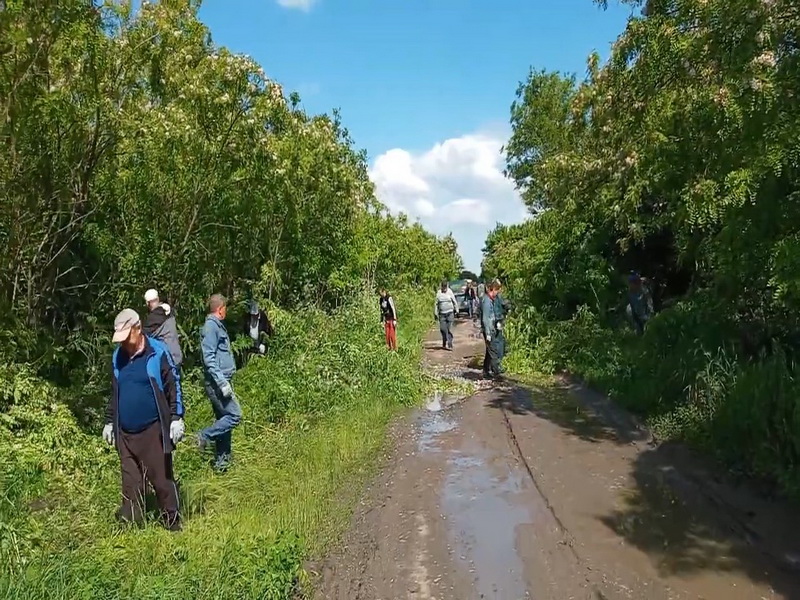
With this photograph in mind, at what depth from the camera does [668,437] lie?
27.8 feet

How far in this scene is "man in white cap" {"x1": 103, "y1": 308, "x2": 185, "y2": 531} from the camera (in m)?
5.48

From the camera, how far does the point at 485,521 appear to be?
20.7ft

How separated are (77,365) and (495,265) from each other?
75.0ft

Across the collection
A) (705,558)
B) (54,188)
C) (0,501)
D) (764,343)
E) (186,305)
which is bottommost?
(705,558)

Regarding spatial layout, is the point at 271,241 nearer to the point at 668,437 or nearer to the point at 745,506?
the point at 668,437

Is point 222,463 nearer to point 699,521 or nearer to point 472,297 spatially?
point 699,521

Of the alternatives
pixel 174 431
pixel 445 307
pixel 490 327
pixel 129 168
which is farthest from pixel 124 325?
pixel 445 307

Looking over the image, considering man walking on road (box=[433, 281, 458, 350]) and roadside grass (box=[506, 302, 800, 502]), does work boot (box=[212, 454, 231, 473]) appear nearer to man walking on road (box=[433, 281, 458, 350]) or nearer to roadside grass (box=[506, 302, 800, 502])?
roadside grass (box=[506, 302, 800, 502])

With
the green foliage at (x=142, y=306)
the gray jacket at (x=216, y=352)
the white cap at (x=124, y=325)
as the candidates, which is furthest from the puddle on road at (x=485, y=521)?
the white cap at (x=124, y=325)

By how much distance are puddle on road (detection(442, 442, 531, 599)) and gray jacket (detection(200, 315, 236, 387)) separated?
2.43 m

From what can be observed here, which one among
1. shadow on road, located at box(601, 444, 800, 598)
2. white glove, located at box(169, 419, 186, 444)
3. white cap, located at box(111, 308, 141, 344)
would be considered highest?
white cap, located at box(111, 308, 141, 344)

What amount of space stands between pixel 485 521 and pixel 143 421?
2909 millimetres

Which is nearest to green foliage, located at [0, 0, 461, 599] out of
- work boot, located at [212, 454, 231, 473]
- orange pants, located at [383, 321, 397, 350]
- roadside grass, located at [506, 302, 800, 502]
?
work boot, located at [212, 454, 231, 473]

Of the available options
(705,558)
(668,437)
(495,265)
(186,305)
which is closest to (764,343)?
(668,437)
